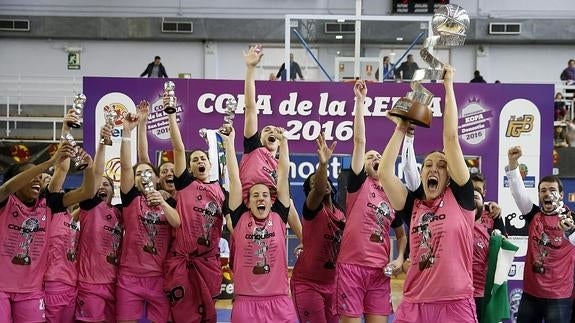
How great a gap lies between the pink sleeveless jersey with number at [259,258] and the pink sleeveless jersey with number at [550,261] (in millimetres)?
2495

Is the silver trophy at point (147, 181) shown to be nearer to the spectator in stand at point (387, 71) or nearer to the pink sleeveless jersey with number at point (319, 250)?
the pink sleeveless jersey with number at point (319, 250)

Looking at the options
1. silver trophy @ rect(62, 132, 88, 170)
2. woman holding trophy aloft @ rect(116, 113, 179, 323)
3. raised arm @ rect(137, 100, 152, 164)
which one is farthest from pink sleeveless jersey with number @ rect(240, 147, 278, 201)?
silver trophy @ rect(62, 132, 88, 170)

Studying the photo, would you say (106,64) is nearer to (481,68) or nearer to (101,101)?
(481,68)

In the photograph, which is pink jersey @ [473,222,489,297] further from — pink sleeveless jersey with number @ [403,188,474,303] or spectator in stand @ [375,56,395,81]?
spectator in stand @ [375,56,395,81]

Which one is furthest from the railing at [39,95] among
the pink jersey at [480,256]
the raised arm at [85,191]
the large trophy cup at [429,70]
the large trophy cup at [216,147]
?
the large trophy cup at [429,70]

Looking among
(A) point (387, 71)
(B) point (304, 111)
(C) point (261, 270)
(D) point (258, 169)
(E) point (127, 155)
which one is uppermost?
(A) point (387, 71)

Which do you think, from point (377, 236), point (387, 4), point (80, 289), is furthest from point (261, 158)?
point (387, 4)

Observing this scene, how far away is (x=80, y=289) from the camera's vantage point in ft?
23.1

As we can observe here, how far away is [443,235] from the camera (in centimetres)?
554

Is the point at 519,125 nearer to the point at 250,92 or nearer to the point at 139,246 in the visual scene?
the point at 250,92

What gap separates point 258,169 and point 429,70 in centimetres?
218

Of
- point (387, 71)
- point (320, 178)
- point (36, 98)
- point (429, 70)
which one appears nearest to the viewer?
point (429, 70)

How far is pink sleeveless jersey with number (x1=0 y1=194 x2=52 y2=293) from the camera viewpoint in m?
6.44

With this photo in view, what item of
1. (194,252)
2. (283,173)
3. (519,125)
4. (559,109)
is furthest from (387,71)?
(283,173)
